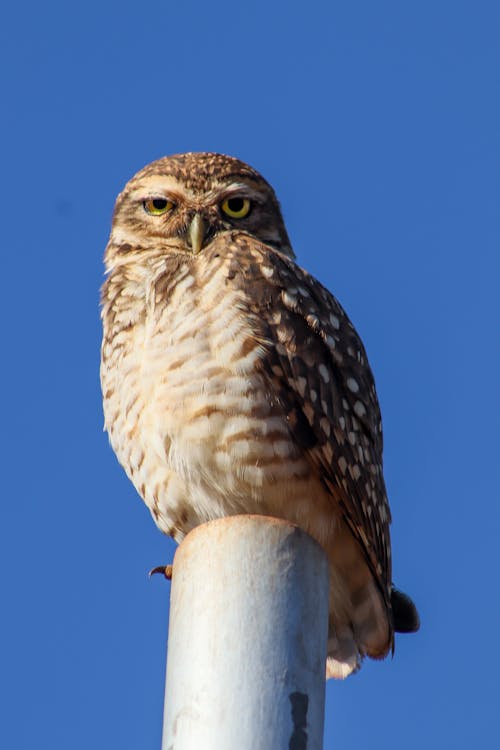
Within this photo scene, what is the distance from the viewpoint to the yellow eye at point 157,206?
5.94 m

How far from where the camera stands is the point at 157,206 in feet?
19.6

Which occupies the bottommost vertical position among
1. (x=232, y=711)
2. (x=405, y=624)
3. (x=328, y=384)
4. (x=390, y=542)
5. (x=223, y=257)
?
(x=232, y=711)

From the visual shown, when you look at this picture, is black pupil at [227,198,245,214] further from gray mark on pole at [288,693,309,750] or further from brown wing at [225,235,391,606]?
gray mark on pole at [288,693,309,750]

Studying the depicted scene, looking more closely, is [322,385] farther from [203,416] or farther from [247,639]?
[247,639]

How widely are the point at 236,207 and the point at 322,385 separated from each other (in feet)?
3.65

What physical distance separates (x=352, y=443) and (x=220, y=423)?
0.67 meters

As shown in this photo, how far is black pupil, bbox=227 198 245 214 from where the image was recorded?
598 centimetres

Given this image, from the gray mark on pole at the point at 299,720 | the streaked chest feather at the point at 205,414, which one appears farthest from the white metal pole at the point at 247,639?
the streaked chest feather at the point at 205,414

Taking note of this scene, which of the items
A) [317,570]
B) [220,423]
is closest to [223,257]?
[220,423]

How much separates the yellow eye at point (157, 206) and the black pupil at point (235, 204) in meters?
0.24

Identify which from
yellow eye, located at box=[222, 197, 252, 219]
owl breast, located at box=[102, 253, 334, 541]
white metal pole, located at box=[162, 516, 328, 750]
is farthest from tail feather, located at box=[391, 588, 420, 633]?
yellow eye, located at box=[222, 197, 252, 219]

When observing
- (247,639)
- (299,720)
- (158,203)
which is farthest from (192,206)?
(299,720)

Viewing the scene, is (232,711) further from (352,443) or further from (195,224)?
(195,224)

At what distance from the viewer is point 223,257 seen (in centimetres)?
539
